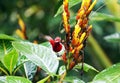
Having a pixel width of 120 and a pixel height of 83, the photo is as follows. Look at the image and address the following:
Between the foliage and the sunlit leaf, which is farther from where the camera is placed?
the sunlit leaf

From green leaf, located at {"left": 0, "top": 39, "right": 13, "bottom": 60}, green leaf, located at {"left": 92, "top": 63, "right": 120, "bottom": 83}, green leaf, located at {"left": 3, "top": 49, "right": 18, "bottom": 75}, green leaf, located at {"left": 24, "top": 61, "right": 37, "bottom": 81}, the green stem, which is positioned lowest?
the green stem

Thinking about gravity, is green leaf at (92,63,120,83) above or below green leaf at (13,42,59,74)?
below

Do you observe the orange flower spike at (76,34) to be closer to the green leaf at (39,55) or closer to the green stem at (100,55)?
the green leaf at (39,55)

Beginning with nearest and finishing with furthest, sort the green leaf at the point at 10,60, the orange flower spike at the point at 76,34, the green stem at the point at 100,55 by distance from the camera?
the orange flower spike at the point at 76,34 → the green leaf at the point at 10,60 → the green stem at the point at 100,55

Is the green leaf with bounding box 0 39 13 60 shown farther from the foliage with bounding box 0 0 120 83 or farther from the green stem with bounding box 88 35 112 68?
the green stem with bounding box 88 35 112 68

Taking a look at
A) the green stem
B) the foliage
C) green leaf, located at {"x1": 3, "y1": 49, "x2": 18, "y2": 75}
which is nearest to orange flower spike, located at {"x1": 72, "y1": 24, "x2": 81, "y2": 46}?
the foliage

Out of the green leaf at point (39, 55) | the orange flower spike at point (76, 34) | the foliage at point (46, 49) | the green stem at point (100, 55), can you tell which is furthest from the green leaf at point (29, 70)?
the green stem at point (100, 55)

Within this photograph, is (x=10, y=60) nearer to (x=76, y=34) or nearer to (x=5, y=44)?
(x=5, y=44)
